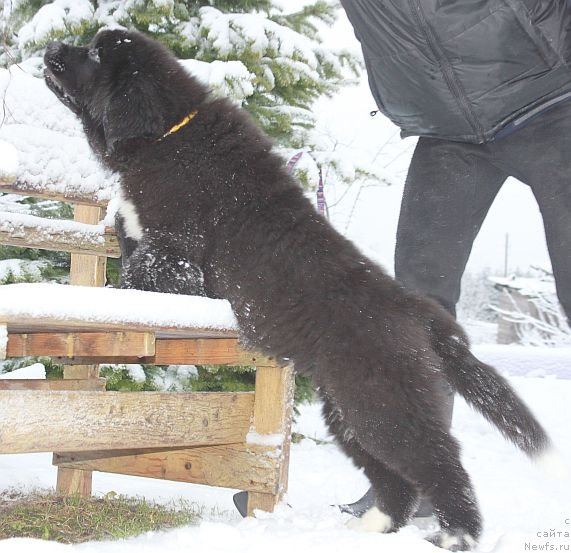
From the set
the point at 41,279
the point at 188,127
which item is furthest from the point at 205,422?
the point at 41,279

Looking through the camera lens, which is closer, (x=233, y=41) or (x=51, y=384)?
(x=51, y=384)

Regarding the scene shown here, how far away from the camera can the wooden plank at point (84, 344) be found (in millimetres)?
2076

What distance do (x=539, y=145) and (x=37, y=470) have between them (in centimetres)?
309

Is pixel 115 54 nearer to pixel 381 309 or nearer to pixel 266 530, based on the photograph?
pixel 381 309

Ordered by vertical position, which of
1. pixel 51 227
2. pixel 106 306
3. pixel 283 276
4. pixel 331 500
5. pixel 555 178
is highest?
pixel 555 178

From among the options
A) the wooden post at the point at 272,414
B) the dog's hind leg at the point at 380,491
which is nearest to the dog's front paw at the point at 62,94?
the wooden post at the point at 272,414

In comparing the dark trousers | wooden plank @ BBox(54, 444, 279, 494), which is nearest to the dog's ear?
the dark trousers

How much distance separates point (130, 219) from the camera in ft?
9.31

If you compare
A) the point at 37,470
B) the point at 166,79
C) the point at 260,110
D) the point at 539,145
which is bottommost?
the point at 37,470

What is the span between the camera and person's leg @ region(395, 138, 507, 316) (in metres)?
2.76

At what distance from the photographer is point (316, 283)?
2.30 meters

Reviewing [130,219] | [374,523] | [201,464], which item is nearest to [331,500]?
[201,464]

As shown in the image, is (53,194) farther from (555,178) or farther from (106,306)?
(555,178)

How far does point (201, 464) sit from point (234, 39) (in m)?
3.03
